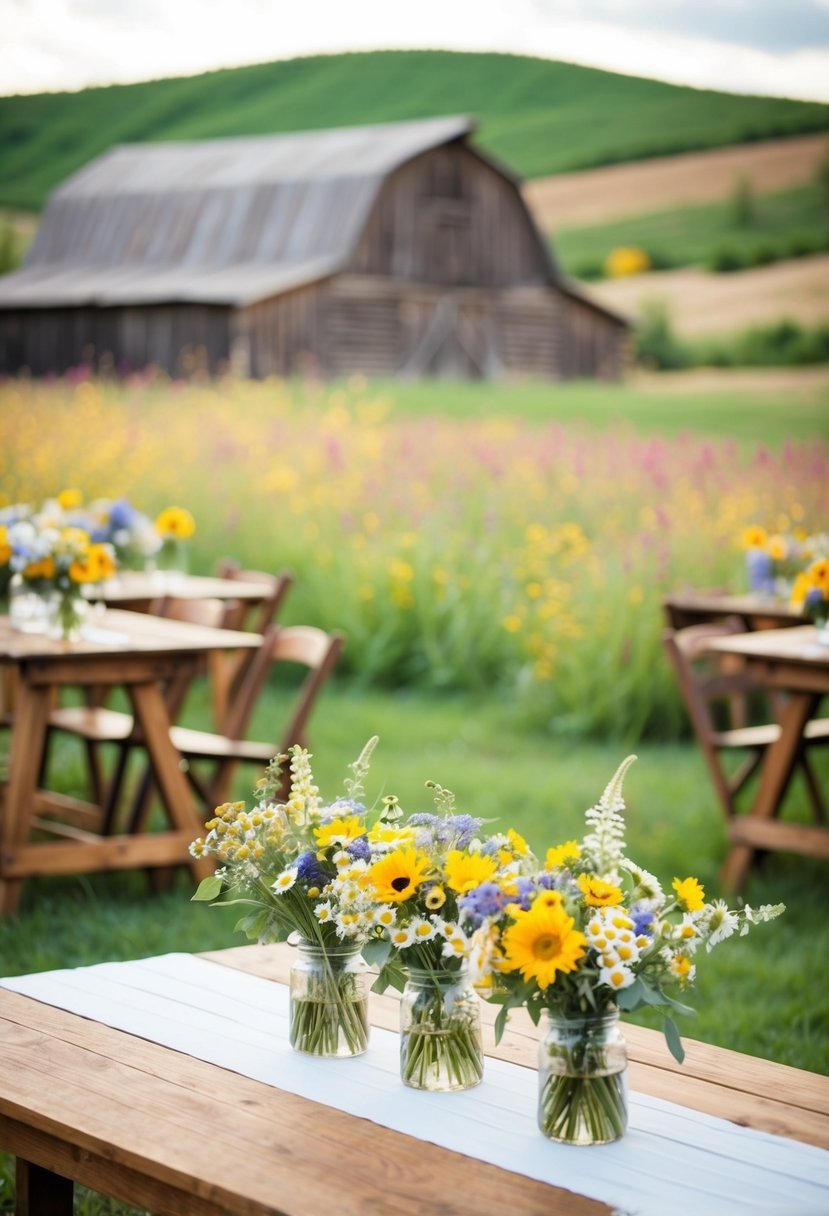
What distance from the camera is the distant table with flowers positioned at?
4.96m

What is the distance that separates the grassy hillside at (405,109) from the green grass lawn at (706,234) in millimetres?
610

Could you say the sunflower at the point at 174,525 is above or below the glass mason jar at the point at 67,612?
above

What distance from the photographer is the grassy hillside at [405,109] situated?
42.1ft

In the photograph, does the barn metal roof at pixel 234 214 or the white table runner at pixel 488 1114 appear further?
the barn metal roof at pixel 234 214

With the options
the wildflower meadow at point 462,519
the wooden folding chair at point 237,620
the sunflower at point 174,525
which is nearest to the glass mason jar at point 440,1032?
the wooden folding chair at point 237,620

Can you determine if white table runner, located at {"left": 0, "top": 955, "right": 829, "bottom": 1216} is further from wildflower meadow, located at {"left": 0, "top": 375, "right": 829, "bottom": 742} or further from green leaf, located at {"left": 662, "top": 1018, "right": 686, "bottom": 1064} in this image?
wildflower meadow, located at {"left": 0, "top": 375, "right": 829, "bottom": 742}

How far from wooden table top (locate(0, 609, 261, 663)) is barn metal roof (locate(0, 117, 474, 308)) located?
35.6 ft

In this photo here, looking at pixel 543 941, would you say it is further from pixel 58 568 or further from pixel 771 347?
pixel 771 347

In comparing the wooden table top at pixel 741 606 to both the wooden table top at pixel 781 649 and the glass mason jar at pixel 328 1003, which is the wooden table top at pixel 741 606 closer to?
the wooden table top at pixel 781 649

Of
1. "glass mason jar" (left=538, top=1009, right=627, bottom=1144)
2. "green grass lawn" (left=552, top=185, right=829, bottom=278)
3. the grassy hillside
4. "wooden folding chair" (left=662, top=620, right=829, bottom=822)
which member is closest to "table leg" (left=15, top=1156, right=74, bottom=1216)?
"glass mason jar" (left=538, top=1009, right=627, bottom=1144)

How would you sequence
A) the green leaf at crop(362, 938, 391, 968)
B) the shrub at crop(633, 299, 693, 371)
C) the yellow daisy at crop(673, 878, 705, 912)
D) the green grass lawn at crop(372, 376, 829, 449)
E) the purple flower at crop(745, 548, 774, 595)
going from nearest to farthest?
the yellow daisy at crop(673, 878, 705, 912) < the green leaf at crop(362, 938, 391, 968) < the purple flower at crop(745, 548, 774, 595) < the green grass lawn at crop(372, 376, 829, 449) < the shrub at crop(633, 299, 693, 371)

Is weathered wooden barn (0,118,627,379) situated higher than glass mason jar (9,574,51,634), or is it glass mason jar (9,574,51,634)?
weathered wooden barn (0,118,627,379)

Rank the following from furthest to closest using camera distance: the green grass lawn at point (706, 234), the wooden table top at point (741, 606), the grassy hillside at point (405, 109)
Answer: the green grass lawn at point (706, 234) < the grassy hillside at point (405, 109) < the wooden table top at point (741, 606)

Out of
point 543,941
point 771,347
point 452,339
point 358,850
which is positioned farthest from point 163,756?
point 452,339
